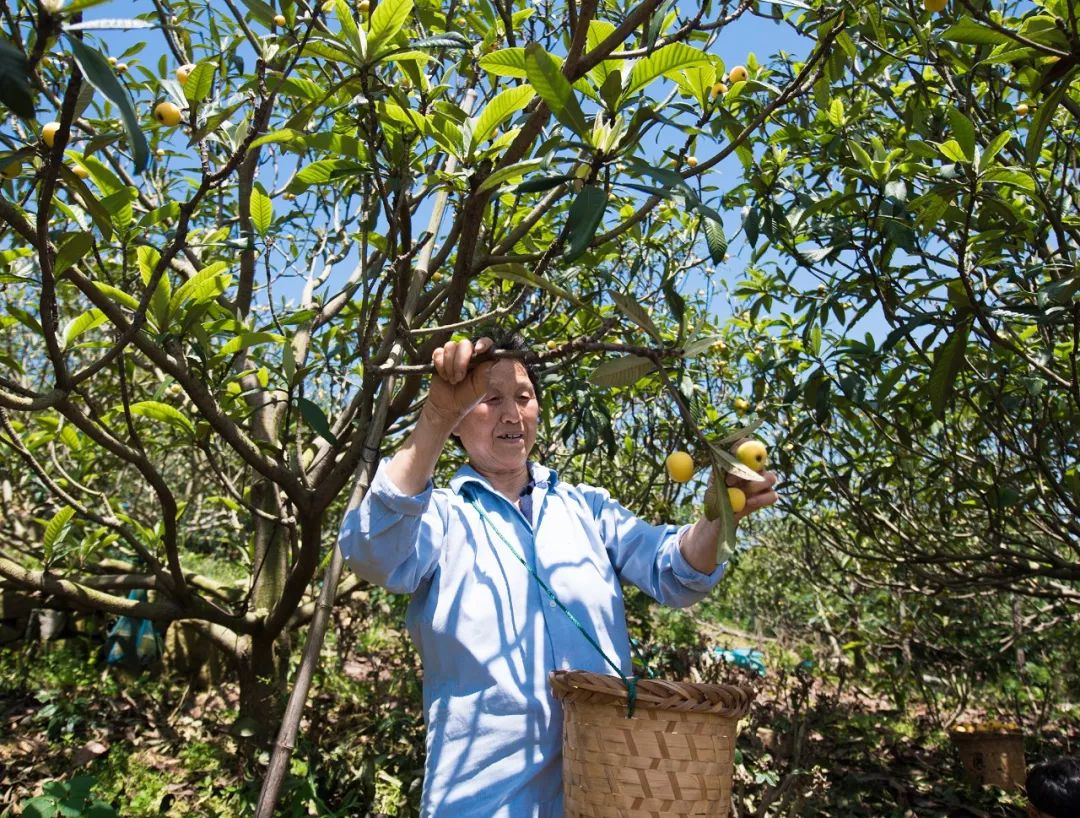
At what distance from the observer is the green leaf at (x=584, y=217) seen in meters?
1.40

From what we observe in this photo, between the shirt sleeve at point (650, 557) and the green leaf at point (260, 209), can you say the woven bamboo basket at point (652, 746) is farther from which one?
the green leaf at point (260, 209)

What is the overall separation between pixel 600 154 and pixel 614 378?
0.44 meters

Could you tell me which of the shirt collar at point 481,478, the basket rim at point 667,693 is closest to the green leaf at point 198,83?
the shirt collar at point 481,478

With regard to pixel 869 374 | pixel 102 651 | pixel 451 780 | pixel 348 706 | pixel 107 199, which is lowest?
pixel 451 780

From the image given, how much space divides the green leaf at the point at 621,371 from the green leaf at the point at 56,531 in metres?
2.43

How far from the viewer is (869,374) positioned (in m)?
3.43

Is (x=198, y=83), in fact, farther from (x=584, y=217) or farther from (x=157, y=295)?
(x=584, y=217)

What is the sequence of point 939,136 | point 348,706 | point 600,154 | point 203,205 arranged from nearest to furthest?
point 600,154 < point 939,136 < point 203,205 < point 348,706

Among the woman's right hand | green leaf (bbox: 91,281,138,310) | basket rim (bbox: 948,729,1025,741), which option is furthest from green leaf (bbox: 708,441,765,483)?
basket rim (bbox: 948,729,1025,741)

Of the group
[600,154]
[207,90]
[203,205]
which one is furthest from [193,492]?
[600,154]

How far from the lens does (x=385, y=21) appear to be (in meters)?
1.76

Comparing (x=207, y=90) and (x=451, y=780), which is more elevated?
(x=207, y=90)

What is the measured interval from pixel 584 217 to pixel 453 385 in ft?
1.40

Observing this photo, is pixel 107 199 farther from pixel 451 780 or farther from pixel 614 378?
pixel 451 780
